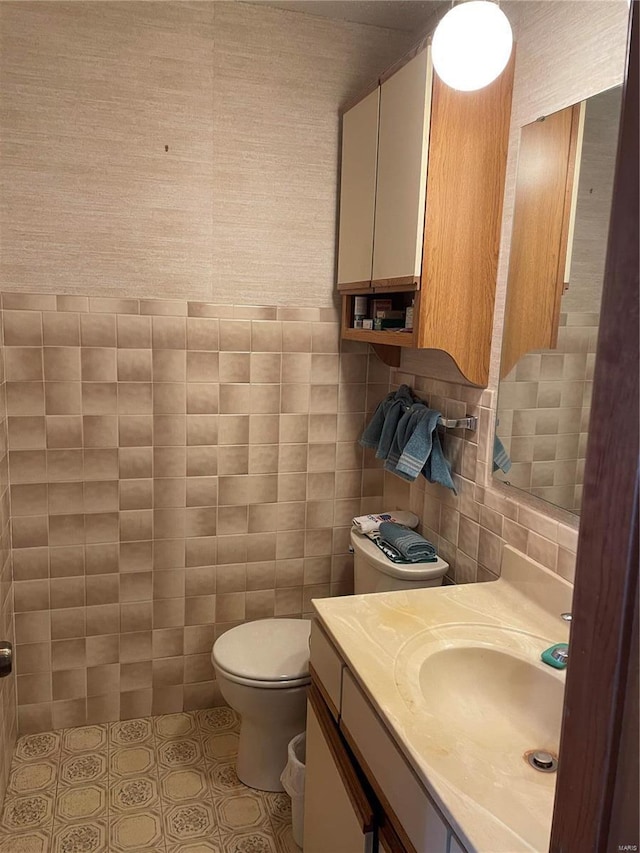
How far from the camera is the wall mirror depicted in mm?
1354

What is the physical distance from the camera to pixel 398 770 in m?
1.07

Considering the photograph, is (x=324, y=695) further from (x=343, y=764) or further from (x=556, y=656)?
(x=556, y=656)

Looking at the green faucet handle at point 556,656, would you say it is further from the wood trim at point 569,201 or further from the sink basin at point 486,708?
the wood trim at point 569,201

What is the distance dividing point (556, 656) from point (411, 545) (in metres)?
0.67

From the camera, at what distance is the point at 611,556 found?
1.32 feet

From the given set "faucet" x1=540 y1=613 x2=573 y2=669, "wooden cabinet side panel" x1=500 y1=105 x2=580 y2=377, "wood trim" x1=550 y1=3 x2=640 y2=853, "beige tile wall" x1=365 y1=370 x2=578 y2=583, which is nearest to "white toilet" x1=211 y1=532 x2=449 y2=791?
"beige tile wall" x1=365 y1=370 x2=578 y2=583

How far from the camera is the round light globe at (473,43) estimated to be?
1.26 metres

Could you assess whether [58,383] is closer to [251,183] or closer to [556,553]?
[251,183]

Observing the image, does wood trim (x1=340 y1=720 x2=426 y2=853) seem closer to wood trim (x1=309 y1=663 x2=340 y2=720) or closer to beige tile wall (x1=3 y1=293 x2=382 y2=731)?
wood trim (x1=309 y1=663 x2=340 y2=720)

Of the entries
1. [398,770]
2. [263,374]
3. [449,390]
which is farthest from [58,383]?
[398,770]

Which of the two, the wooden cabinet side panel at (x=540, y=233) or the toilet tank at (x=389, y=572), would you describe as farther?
the toilet tank at (x=389, y=572)

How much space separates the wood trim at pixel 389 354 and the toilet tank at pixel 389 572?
66cm

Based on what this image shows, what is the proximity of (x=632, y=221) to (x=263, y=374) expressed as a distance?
1936 mm

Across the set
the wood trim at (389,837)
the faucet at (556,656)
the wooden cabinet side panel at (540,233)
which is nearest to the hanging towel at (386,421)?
the wooden cabinet side panel at (540,233)
